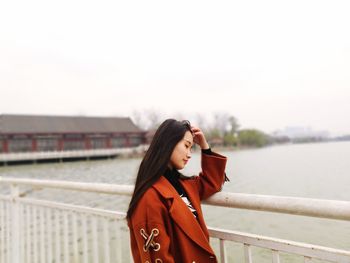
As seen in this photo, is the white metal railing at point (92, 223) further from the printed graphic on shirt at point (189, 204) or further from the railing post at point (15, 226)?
the printed graphic on shirt at point (189, 204)

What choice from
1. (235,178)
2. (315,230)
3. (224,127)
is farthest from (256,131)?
(315,230)

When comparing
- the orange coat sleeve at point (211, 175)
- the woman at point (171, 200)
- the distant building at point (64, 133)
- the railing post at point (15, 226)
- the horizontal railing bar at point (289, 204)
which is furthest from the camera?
the distant building at point (64, 133)

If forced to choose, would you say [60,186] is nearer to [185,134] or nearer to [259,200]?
[185,134]

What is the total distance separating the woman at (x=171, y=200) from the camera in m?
1.14

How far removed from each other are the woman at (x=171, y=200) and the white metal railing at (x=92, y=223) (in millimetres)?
124

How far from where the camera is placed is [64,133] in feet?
116

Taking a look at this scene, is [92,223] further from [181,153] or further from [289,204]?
[289,204]

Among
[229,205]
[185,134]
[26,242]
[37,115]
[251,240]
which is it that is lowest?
[26,242]

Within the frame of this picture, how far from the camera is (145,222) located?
1157mm

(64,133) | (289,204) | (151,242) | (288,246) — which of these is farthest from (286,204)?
(64,133)

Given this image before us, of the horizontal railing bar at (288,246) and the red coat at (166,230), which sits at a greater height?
the red coat at (166,230)

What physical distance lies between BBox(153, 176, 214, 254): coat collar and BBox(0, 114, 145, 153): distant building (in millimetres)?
34367

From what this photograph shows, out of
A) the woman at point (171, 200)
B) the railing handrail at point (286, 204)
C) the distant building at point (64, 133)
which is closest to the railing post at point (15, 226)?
the railing handrail at point (286, 204)

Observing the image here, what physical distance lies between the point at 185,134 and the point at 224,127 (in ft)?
198
